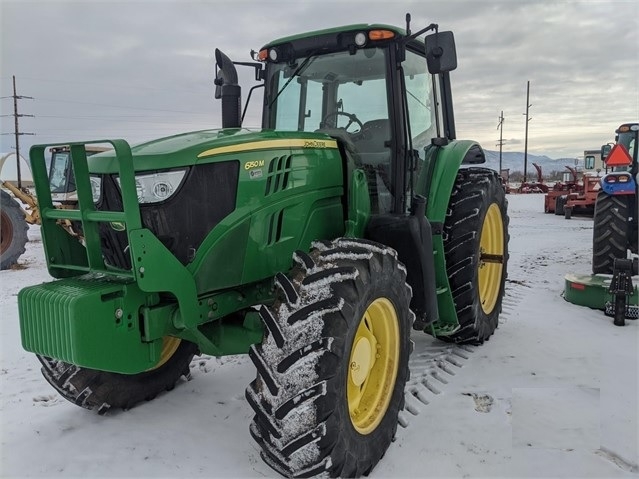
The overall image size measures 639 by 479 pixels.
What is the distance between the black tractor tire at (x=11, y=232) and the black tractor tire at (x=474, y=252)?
8.05 metres

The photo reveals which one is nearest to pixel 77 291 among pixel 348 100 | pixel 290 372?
pixel 290 372

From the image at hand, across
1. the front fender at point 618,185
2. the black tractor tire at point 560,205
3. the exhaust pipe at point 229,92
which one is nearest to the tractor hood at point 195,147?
the exhaust pipe at point 229,92

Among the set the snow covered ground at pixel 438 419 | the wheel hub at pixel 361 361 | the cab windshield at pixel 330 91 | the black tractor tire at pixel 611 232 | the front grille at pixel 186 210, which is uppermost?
the cab windshield at pixel 330 91

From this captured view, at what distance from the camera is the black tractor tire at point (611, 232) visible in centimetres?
664

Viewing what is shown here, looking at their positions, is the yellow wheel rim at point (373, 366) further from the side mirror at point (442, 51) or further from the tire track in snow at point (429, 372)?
the side mirror at point (442, 51)

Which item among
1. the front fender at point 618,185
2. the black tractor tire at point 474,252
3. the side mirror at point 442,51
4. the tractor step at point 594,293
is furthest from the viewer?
the front fender at point 618,185

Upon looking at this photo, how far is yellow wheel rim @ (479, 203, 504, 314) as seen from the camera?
5.16m

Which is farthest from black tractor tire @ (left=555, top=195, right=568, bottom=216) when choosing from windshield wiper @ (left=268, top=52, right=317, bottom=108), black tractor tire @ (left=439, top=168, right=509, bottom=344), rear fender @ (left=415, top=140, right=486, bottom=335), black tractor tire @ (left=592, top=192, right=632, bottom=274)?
windshield wiper @ (left=268, top=52, right=317, bottom=108)

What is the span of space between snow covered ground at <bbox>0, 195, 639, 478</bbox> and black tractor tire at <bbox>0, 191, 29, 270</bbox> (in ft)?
16.5

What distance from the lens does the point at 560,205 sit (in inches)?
691

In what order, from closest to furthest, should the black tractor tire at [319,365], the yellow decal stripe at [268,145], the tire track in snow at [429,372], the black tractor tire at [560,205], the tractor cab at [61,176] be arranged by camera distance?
the black tractor tire at [319,365]
the yellow decal stripe at [268,145]
the tire track in snow at [429,372]
the tractor cab at [61,176]
the black tractor tire at [560,205]

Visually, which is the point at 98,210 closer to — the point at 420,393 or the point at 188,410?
the point at 188,410

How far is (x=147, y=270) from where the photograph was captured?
248 cm

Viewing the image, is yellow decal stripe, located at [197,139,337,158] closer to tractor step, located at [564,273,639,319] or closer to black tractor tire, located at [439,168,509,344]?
black tractor tire, located at [439,168,509,344]
